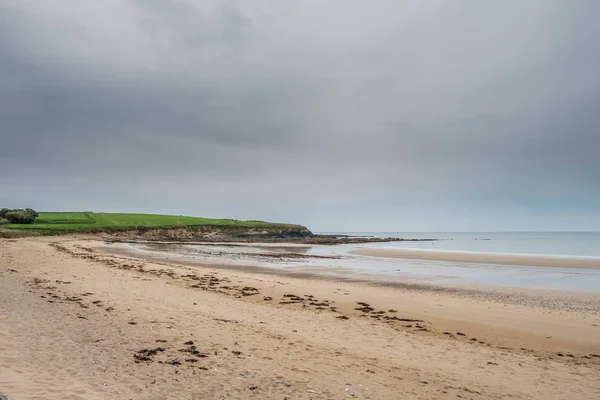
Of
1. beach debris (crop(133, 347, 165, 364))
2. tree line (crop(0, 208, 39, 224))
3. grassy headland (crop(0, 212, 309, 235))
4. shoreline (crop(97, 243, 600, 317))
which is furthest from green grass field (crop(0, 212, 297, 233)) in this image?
beach debris (crop(133, 347, 165, 364))

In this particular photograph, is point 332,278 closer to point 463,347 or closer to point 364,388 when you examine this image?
point 463,347

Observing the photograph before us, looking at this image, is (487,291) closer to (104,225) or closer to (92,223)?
(104,225)

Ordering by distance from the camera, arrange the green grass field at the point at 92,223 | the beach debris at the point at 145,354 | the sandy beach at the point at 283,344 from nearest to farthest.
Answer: the sandy beach at the point at 283,344
the beach debris at the point at 145,354
the green grass field at the point at 92,223

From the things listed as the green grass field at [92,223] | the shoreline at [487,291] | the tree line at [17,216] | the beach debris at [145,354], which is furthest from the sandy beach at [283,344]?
the tree line at [17,216]

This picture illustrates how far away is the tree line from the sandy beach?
6002 cm

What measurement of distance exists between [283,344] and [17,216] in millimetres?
74668

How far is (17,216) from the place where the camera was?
66.6 meters

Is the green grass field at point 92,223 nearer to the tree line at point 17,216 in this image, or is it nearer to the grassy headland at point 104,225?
the grassy headland at point 104,225

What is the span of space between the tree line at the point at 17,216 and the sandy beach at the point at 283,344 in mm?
60023

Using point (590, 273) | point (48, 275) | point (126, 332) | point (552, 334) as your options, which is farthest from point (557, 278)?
point (48, 275)

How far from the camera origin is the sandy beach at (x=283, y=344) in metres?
6.99

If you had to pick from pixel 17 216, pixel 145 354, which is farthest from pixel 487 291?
pixel 17 216

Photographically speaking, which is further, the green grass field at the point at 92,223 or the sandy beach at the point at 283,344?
the green grass field at the point at 92,223

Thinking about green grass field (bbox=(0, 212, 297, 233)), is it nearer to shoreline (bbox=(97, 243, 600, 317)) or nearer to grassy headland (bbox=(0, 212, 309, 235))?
grassy headland (bbox=(0, 212, 309, 235))
